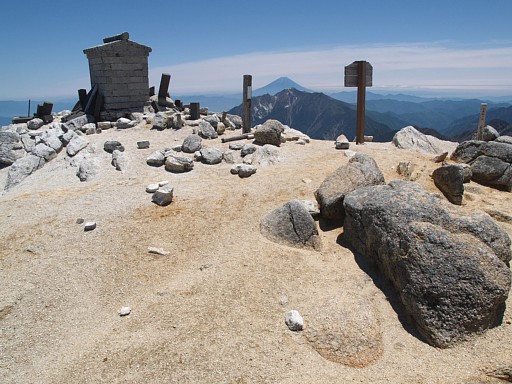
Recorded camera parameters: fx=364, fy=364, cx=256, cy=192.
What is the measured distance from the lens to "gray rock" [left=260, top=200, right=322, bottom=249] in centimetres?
774

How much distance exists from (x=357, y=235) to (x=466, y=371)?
9.95ft

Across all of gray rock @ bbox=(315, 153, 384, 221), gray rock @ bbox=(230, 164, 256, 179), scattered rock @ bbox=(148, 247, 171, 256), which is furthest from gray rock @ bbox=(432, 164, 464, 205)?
scattered rock @ bbox=(148, 247, 171, 256)

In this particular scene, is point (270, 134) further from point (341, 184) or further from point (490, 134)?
point (490, 134)

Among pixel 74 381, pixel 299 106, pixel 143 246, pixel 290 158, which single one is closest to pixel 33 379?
pixel 74 381

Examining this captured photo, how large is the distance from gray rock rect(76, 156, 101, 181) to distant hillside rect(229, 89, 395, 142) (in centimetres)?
7139

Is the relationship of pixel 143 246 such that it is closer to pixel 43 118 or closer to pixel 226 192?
pixel 226 192

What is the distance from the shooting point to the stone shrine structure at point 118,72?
18550 millimetres

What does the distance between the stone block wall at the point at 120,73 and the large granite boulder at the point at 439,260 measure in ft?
53.7

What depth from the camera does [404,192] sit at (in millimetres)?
6805

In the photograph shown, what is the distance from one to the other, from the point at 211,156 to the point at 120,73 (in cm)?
1016

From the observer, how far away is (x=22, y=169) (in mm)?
13633

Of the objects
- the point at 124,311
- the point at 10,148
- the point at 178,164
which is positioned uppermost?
the point at 10,148

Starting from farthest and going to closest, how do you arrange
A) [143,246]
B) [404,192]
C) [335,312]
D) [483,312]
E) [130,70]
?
1. [130,70]
2. [143,246]
3. [404,192]
4. [335,312]
5. [483,312]

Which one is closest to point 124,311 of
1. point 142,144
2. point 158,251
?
point 158,251
